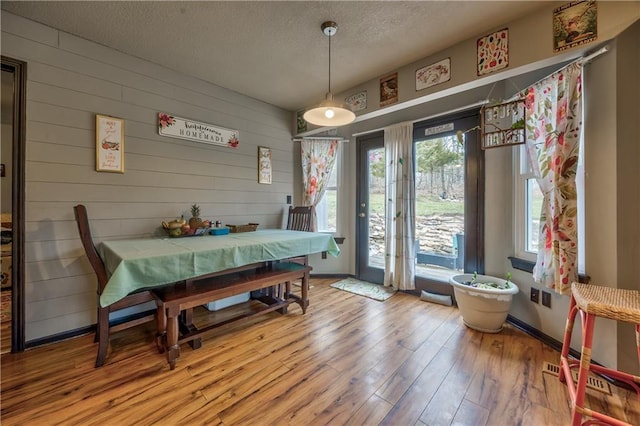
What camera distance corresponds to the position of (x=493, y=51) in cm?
212

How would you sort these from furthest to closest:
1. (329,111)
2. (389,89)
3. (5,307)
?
(389,89) → (5,307) → (329,111)

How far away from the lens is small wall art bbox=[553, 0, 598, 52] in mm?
1691

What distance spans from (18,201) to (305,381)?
8.27 feet

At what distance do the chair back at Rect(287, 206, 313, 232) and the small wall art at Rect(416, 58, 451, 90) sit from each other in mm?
1895

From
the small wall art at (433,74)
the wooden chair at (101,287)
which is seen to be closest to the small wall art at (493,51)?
the small wall art at (433,74)

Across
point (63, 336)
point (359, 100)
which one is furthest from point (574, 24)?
point (63, 336)

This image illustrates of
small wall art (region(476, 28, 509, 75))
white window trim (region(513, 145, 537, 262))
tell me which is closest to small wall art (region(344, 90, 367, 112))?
small wall art (region(476, 28, 509, 75))

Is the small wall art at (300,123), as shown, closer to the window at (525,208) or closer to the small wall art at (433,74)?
the small wall art at (433,74)

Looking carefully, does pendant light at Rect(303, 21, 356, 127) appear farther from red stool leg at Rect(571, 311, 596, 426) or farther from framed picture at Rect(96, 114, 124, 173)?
red stool leg at Rect(571, 311, 596, 426)

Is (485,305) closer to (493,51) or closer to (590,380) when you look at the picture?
(590,380)

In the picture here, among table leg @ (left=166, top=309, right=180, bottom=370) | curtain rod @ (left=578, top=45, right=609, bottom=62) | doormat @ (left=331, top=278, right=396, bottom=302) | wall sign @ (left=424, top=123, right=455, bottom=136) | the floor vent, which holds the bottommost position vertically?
the floor vent

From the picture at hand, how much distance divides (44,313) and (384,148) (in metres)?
3.81

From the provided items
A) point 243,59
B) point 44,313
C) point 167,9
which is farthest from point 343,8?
point 44,313

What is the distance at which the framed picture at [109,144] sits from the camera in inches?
90.4
